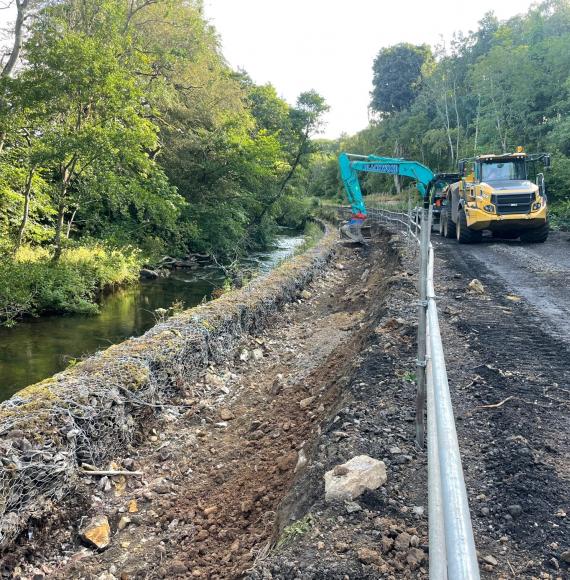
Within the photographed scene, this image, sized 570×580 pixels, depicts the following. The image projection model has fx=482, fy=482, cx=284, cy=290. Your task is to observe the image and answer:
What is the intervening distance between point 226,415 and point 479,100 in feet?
119

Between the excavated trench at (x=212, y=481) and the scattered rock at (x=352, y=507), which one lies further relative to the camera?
the excavated trench at (x=212, y=481)

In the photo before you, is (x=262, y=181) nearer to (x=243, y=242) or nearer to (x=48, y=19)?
(x=243, y=242)

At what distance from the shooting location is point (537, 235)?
14.2 metres

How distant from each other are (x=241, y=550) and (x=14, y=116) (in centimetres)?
1256

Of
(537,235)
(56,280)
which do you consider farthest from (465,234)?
(56,280)

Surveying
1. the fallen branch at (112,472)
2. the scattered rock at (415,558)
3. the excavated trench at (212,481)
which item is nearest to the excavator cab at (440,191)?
the excavated trench at (212,481)

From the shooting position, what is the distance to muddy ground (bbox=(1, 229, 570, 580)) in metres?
2.72

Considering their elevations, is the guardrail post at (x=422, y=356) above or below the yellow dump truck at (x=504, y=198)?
below

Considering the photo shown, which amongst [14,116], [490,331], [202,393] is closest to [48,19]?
[14,116]

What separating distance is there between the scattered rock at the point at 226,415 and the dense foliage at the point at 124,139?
773 cm

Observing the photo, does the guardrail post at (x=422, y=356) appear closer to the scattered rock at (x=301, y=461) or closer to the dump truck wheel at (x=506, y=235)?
the scattered rock at (x=301, y=461)

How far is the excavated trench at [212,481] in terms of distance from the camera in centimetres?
363

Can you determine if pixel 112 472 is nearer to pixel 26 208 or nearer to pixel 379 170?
pixel 26 208

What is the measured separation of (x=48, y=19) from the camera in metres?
13.1
